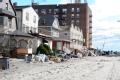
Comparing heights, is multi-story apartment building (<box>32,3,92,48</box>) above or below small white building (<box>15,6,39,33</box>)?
above

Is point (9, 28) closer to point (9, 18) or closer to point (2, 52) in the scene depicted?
point (9, 18)

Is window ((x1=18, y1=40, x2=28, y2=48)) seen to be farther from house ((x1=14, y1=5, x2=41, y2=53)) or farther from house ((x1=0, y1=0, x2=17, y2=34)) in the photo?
house ((x1=14, y1=5, x2=41, y2=53))

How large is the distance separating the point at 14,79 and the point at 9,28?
39.9 metres

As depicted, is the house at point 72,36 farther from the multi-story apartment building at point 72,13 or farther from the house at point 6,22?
the house at point 6,22

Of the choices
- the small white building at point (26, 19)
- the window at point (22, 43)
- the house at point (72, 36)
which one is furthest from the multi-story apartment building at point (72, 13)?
the window at point (22, 43)

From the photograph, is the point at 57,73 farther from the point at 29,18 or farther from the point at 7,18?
the point at 29,18

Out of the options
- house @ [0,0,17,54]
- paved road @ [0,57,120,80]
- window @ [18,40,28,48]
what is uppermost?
house @ [0,0,17,54]

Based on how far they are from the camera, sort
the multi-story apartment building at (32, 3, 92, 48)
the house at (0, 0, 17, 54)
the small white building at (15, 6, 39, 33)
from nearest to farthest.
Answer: the house at (0, 0, 17, 54), the small white building at (15, 6, 39, 33), the multi-story apartment building at (32, 3, 92, 48)

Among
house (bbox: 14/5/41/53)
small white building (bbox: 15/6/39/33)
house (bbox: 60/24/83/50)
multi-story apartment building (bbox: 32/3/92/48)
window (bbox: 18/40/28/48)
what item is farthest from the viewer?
multi-story apartment building (bbox: 32/3/92/48)

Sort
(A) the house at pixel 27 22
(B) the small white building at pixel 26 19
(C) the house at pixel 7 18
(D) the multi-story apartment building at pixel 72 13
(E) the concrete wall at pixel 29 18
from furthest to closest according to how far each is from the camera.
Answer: (D) the multi-story apartment building at pixel 72 13 < (E) the concrete wall at pixel 29 18 < (B) the small white building at pixel 26 19 < (A) the house at pixel 27 22 < (C) the house at pixel 7 18

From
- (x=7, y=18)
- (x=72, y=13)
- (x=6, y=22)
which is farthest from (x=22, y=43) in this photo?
(x=72, y=13)

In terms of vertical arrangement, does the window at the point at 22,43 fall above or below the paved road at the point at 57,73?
above

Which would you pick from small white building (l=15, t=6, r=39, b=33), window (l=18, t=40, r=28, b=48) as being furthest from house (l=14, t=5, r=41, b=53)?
window (l=18, t=40, r=28, b=48)

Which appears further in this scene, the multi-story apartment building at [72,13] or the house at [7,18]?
the multi-story apartment building at [72,13]
